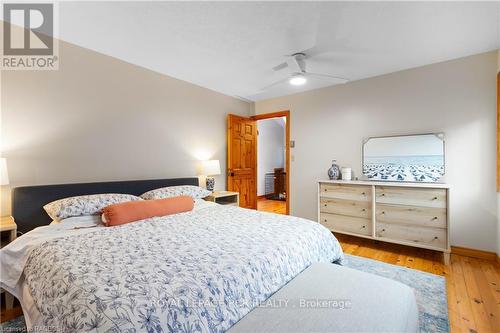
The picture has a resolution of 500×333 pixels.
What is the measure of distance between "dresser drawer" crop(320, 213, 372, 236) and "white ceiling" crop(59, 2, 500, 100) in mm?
2083

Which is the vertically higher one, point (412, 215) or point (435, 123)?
point (435, 123)

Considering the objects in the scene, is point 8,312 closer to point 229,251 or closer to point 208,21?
point 229,251

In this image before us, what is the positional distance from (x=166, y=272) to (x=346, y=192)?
2805 mm

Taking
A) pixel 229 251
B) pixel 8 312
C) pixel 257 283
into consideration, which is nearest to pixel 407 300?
pixel 257 283

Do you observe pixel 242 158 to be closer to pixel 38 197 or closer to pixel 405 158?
pixel 405 158

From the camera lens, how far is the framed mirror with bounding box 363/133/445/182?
115 inches

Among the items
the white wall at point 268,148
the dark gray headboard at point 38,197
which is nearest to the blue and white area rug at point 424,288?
the dark gray headboard at point 38,197

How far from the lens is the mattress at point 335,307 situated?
39.2 inches

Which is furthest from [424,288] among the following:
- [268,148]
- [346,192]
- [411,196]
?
[268,148]

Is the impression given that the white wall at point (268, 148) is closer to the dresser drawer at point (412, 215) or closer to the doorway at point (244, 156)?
the doorway at point (244, 156)

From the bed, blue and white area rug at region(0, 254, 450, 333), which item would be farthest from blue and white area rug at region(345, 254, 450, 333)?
the bed

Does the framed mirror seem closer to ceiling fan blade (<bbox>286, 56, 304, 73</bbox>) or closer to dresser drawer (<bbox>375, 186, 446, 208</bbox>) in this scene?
dresser drawer (<bbox>375, 186, 446, 208</bbox>)

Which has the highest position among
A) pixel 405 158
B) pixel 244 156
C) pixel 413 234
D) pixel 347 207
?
pixel 244 156

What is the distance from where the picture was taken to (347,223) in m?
3.26
